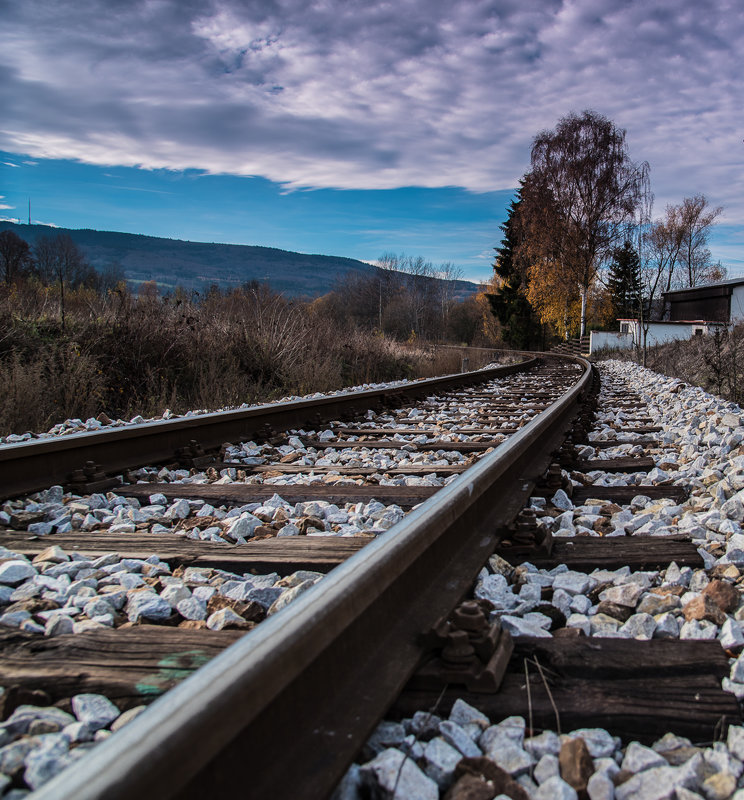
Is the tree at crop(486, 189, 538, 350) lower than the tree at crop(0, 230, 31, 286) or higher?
lower

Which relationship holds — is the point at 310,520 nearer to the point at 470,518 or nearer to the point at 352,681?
the point at 470,518

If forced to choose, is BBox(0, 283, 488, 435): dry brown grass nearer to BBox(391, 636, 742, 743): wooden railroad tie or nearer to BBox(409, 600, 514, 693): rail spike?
BBox(409, 600, 514, 693): rail spike

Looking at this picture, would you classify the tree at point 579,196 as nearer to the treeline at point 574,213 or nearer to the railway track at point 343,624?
the treeline at point 574,213

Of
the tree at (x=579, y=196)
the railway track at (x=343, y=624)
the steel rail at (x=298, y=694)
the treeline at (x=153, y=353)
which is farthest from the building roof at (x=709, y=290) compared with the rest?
the steel rail at (x=298, y=694)

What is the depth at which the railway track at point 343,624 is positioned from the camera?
3.40 ft

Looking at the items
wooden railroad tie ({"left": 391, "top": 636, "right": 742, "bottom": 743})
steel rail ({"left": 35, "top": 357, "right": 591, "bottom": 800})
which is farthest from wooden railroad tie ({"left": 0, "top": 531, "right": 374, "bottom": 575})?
wooden railroad tie ({"left": 391, "top": 636, "right": 742, "bottom": 743})

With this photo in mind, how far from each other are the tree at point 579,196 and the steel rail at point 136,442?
37329 mm

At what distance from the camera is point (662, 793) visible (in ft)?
3.70

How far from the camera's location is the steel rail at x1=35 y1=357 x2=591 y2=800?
2.88ft

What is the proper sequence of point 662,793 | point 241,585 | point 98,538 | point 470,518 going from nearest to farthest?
1. point 662,793
2. point 241,585
3. point 470,518
4. point 98,538

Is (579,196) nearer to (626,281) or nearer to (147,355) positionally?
(626,281)

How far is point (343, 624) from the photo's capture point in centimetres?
136

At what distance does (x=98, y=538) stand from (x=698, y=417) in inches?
182

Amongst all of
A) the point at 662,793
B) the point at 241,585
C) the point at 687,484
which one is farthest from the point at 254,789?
the point at 687,484
